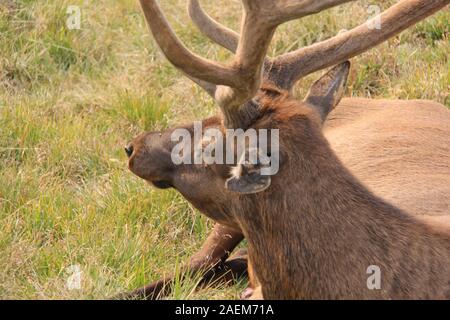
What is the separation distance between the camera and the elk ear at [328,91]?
4541 mm

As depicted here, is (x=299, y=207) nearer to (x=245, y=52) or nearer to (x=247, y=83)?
(x=247, y=83)

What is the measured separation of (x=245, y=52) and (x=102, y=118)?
9.53 feet

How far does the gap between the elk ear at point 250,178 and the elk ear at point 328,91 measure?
1.93ft

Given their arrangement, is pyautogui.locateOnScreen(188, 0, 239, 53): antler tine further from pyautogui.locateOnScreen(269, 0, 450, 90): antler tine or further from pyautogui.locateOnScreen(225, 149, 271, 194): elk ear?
pyautogui.locateOnScreen(225, 149, 271, 194): elk ear

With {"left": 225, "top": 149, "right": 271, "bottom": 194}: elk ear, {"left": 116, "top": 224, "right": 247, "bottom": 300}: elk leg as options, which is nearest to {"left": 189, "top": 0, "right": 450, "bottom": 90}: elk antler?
{"left": 225, "top": 149, "right": 271, "bottom": 194}: elk ear

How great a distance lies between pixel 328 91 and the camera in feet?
15.1

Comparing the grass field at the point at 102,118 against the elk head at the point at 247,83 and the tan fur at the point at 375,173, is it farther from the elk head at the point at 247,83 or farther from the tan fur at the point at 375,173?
the elk head at the point at 247,83

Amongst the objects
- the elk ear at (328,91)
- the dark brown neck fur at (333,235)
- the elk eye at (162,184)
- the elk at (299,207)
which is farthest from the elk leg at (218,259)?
the dark brown neck fur at (333,235)

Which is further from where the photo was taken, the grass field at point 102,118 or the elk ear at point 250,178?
the grass field at point 102,118

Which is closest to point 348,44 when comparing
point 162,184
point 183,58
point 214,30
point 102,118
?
point 214,30

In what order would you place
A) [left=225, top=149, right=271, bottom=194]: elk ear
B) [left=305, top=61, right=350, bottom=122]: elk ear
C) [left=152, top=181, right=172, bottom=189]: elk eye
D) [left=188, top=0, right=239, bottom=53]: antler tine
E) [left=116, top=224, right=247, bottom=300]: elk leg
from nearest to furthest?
[left=225, top=149, right=271, bottom=194]: elk ear → [left=305, top=61, right=350, bottom=122]: elk ear → [left=152, top=181, right=172, bottom=189]: elk eye → [left=188, top=0, right=239, bottom=53]: antler tine → [left=116, top=224, right=247, bottom=300]: elk leg

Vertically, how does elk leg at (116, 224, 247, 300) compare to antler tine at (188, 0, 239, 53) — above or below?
below

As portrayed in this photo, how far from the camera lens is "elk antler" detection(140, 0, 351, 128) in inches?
160

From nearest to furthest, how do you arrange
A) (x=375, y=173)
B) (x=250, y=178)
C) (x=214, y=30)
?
(x=250, y=178)
(x=214, y=30)
(x=375, y=173)
